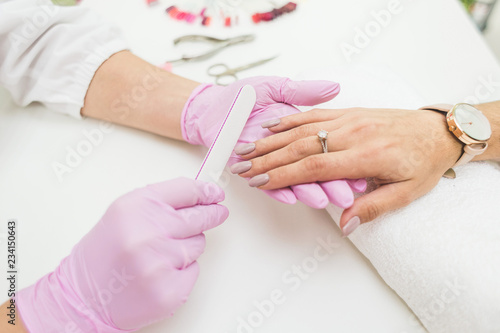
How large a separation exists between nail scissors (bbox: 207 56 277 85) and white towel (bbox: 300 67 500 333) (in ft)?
1.77

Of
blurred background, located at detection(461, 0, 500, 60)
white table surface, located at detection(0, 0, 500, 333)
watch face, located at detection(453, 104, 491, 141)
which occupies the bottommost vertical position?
white table surface, located at detection(0, 0, 500, 333)

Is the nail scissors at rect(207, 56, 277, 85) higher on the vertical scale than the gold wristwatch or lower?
lower

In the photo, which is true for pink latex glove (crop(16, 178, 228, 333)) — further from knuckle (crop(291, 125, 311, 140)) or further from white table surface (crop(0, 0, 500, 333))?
knuckle (crop(291, 125, 311, 140))

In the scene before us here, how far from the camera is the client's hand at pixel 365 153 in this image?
0.76 m

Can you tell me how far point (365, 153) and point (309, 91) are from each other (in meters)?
0.20

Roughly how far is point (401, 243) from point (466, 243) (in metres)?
0.12

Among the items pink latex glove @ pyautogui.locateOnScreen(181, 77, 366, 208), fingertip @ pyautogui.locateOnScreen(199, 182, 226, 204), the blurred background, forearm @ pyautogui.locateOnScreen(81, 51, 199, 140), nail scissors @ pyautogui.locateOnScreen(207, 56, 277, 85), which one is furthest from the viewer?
the blurred background

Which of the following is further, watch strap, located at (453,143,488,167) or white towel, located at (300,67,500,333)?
watch strap, located at (453,143,488,167)

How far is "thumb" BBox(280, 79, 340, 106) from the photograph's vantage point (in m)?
0.87

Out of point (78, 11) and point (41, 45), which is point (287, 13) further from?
point (41, 45)

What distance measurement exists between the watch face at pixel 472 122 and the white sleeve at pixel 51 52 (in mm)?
910

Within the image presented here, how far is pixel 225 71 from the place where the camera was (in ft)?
3.86

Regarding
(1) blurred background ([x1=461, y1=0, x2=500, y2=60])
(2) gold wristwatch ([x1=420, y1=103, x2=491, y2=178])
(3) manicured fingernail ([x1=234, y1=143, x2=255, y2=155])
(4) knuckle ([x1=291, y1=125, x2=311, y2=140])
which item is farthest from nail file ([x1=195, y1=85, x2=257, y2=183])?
(1) blurred background ([x1=461, y1=0, x2=500, y2=60])

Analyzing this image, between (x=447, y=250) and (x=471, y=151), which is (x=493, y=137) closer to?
(x=471, y=151)
